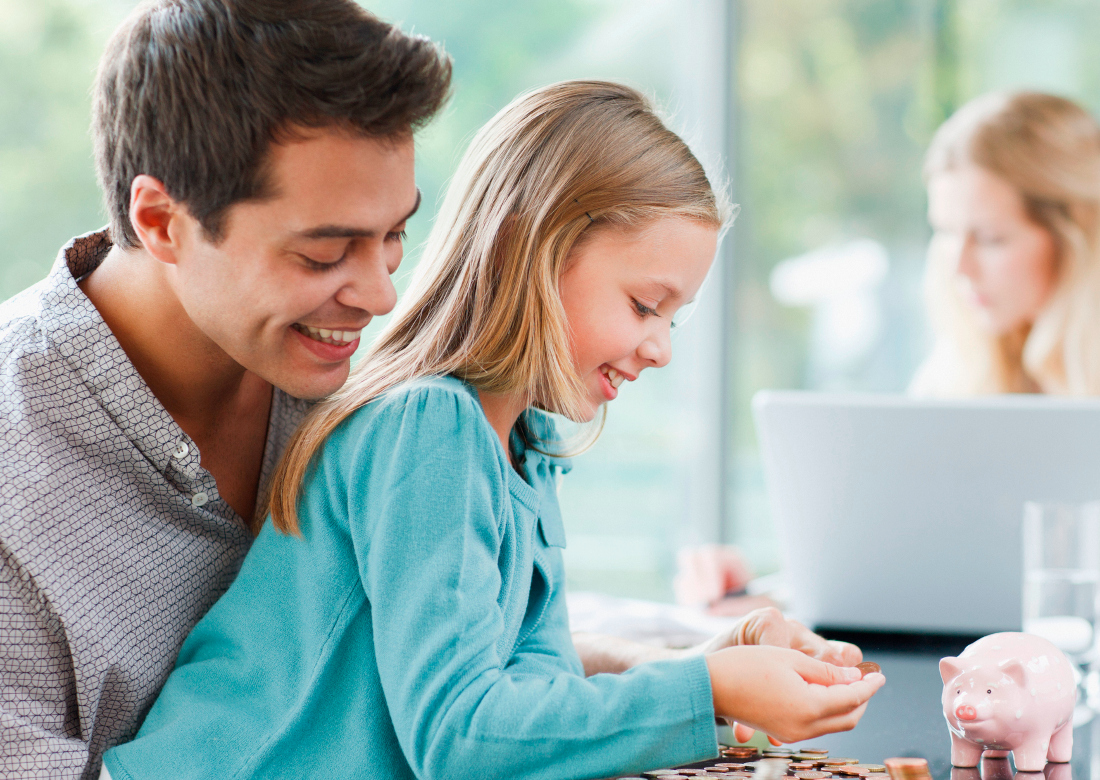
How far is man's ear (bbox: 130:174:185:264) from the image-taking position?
2.95ft

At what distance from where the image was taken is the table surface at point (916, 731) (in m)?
0.86

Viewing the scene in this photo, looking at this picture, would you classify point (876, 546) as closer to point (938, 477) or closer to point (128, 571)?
point (938, 477)

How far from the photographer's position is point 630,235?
101cm

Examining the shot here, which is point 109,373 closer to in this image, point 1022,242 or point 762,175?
point 1022,242

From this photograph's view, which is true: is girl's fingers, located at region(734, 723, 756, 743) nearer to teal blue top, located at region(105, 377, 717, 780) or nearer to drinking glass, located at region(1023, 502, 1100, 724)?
teal blue top, located at region(105, 377, 717, 780)

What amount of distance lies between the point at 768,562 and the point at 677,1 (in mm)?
1896

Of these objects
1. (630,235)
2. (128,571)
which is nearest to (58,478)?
(128,571)

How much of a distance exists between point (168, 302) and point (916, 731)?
31.5 inches

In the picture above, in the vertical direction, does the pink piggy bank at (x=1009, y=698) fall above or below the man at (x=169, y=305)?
below

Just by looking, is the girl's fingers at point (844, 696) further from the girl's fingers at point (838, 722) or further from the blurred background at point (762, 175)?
the blurred background at point (762, 175)

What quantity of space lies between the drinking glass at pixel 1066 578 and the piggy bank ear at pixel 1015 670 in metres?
0.32

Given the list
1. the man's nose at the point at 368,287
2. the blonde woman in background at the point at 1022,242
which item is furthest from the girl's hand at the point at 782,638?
the blonde woman in background at the point at 1022,242

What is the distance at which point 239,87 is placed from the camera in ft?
2.83

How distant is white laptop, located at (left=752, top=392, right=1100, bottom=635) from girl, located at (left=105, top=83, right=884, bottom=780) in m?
0.30
